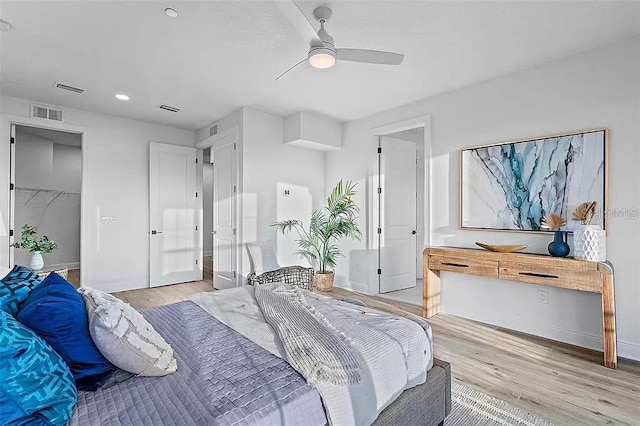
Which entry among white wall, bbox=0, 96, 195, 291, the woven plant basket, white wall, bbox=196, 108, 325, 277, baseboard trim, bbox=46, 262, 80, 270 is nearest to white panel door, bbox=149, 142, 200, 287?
white wall, bbox=0, 96, 195, 291

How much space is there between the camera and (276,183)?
15.9 ft

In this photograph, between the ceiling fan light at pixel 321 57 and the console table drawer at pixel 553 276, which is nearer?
the ceiling fan light at pixel 321 57

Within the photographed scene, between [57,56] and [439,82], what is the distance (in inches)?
151

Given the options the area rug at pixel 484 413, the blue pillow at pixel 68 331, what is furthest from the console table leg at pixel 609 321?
the blue pillow at pixel 68 331

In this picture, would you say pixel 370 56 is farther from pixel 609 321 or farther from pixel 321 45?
pixel 609 321

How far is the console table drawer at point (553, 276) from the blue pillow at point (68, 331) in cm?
315

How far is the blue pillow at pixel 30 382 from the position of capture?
872mm

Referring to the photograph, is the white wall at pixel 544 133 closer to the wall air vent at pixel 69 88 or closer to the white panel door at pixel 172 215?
the white panel door at pixel 172 215

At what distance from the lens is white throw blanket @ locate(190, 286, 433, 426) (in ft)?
4.09

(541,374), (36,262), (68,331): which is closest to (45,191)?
(36,262)

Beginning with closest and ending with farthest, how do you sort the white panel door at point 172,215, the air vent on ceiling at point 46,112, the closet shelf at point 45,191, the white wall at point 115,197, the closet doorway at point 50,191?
the air vent on ceiling at point 46,112 < the white wall at point 115,197 < the white panel door at point 172,215 < the closet doorway at point 50,191 < the closet shelf at point 45,191

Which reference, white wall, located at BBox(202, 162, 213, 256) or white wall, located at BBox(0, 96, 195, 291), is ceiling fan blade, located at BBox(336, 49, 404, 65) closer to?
white wall, located at BBox(0, 96, 195, 291)

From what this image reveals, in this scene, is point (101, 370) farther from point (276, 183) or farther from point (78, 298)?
point (276, 183)

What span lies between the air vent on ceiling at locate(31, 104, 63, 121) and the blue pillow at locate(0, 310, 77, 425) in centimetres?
447
